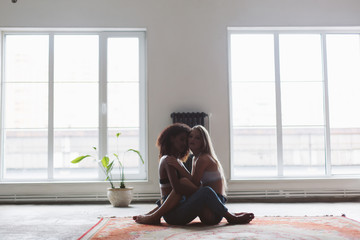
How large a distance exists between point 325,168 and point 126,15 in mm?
3412

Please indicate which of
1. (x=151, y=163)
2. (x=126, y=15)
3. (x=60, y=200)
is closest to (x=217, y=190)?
(x=151, y=163)

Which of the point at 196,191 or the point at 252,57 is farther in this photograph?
the point at 252,57

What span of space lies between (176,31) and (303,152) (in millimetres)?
2381

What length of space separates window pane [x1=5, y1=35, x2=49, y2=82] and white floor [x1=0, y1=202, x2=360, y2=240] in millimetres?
1769

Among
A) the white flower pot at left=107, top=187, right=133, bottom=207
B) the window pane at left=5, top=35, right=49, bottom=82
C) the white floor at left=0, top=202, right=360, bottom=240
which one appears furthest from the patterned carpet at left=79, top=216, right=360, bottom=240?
the window pane at left=5, top=35, right=49, bottom=82

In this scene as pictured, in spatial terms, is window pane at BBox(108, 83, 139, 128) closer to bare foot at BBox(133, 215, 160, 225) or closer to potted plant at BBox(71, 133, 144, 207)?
potted plant at BBox(71, 133, 144, 207)

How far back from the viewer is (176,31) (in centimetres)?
552

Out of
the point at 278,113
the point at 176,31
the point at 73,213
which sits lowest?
the point at 73,213

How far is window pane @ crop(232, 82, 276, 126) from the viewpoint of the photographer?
18.5ft

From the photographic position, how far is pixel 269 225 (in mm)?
3410

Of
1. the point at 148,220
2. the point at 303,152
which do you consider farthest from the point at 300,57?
the point at 148,220

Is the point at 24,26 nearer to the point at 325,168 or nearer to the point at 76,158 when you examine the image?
the point at 76,158

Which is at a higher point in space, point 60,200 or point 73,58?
point 73,58

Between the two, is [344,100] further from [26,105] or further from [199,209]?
[26,105]
